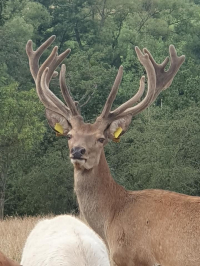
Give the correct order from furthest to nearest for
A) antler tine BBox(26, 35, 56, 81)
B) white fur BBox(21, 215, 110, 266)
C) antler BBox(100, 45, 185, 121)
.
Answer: antler tine BBox(26, 35, 56, 81) → antler BBox(100, 45, 185, 121) → white fur BBox(21, 215, 110, 266)

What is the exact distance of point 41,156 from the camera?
41844mm

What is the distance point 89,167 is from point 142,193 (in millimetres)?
683

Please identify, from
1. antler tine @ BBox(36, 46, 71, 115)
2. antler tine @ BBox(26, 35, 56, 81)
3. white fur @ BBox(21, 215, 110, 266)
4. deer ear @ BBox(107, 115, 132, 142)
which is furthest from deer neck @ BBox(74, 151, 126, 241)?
antler tine @ BBox(26, 35, 56, 81)

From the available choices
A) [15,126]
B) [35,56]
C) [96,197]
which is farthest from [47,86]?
[15,126]

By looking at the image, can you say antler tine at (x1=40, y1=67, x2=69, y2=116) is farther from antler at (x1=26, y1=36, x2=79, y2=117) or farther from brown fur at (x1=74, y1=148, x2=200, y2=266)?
brown fur at (x1=74, y1=148, x2=200, y2=266)

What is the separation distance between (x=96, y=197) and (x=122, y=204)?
330mm

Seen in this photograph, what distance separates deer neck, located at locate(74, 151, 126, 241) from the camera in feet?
27.8

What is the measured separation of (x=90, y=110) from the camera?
49.7 meters

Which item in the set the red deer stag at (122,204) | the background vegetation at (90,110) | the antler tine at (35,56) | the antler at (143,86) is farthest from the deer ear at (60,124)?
the background vegetation at (90,110)

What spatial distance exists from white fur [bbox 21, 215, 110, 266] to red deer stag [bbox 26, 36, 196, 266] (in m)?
1.03

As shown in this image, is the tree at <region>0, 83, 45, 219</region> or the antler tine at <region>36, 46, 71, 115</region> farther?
the tree at <region>0, 83, 45, 219</region>

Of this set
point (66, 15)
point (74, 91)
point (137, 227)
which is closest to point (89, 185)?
point (137, 227)

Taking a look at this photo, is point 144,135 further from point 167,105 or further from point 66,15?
point 66,15

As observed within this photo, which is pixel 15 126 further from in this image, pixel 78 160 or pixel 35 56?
pixel 78 160
